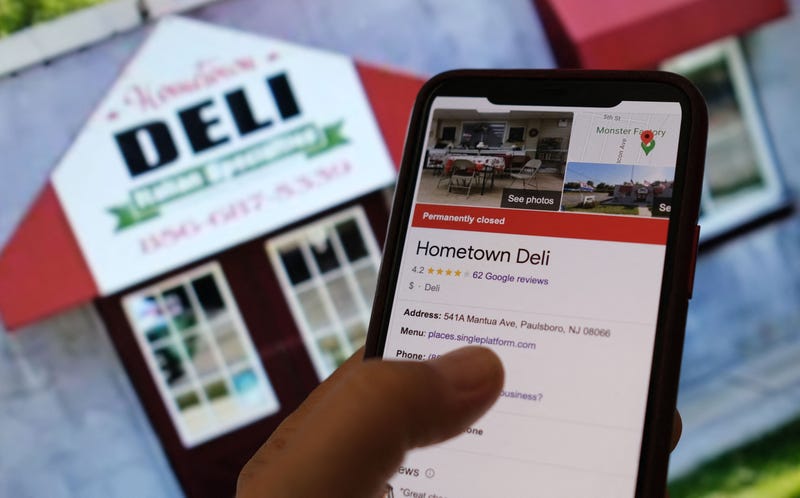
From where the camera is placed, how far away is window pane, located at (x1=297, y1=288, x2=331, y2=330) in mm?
2350

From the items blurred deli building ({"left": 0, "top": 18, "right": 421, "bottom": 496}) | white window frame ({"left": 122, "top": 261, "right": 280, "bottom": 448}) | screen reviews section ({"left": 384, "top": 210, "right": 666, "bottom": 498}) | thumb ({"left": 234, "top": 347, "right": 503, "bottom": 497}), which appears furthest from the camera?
white window frame ({"left": 122, "top": 261, "right": 280, "bottom": 448})

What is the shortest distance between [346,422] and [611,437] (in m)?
0.25

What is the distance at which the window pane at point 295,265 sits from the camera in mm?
2328

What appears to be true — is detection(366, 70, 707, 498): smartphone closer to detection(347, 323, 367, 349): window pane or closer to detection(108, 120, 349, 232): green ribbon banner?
detection(108, 120, 349, 232): green ribbon banner

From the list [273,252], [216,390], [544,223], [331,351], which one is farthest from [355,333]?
[544,223]

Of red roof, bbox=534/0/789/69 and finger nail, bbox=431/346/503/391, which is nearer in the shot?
finger nail, bbox=431/346/503/391

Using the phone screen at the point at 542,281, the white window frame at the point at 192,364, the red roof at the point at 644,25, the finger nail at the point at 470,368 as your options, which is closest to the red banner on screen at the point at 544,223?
the phone screen at the point at 542,281

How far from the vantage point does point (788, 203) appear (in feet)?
8.04

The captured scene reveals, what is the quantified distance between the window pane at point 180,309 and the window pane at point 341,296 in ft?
1.52

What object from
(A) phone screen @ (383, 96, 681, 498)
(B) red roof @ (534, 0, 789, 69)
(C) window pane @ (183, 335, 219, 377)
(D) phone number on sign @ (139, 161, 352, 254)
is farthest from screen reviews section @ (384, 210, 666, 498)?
(C) window pane @ (183, 335, 219, 377)

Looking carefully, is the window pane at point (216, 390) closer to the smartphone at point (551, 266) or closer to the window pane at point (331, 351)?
the window pane at point (331, 351)

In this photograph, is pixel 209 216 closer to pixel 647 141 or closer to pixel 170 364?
pixel 170 364

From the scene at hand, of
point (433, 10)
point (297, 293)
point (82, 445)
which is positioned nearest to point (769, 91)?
point (433, 10)

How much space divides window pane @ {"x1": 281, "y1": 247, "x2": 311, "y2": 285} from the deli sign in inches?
7.8
